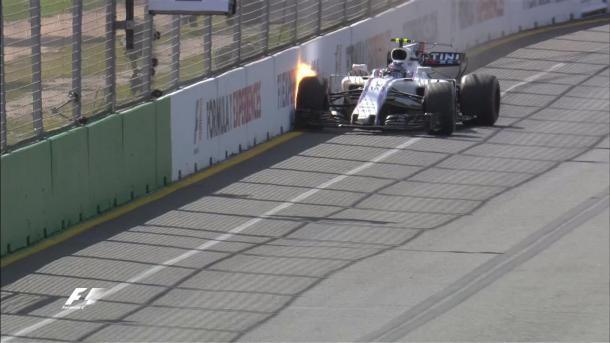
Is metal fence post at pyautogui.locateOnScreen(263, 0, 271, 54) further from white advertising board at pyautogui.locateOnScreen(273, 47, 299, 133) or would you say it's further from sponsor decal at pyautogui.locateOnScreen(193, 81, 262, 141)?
sponsor decal at pyautogui.locateOnScreen(193, 81, 262, 141)

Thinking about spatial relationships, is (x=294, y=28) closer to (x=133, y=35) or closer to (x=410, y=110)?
(x=410, y=110)

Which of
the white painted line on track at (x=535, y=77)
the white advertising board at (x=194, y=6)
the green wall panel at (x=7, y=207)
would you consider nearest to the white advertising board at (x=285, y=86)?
the white advertising board at (x=194, y=6)

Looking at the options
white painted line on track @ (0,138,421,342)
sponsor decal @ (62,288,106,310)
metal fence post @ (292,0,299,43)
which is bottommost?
white painted line on track @ (0,138,421,342)

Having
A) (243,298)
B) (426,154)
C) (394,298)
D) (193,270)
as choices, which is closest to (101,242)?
(193,270)

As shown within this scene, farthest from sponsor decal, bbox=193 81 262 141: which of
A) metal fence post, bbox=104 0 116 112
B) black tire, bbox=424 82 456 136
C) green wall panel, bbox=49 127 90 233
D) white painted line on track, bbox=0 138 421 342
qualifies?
green wall panel, bbox=49 127 90 233

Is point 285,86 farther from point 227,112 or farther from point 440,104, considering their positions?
point 440,104

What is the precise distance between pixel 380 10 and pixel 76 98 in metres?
9.76

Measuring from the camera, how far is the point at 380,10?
2439 cm

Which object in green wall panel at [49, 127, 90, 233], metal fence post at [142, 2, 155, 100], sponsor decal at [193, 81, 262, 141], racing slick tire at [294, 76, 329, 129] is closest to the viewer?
green wall panel at [49, 127, 90, 233]

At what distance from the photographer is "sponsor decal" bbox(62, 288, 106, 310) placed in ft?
39.4

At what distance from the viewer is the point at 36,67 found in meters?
14.7

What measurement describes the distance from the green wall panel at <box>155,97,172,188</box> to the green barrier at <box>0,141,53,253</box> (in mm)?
2443

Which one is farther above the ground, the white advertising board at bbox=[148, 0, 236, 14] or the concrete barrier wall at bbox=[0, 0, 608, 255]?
the white advertising board at bbox=[148, 0, 236, 14]

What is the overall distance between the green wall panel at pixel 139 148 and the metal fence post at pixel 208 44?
1.87 metres
